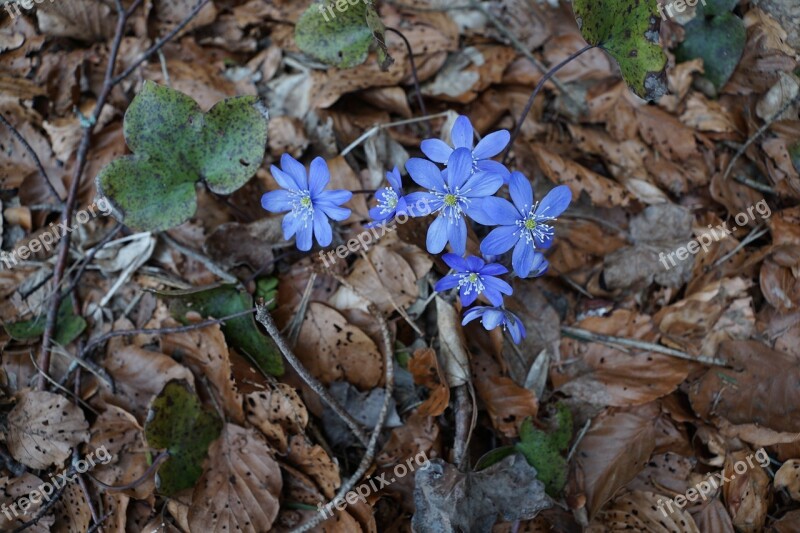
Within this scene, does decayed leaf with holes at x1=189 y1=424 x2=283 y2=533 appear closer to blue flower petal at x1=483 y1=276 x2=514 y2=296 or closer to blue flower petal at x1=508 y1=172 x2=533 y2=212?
blue flower petal at x1=483 y1=276 x2=514 y2=296

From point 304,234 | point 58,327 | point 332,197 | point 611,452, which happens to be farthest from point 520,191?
point 58,327

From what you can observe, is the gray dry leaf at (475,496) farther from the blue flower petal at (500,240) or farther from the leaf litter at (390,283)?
the blue flower petal at (500,240)

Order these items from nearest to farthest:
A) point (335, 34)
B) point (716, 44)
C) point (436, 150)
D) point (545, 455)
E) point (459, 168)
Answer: point (459, 168), point (436, 150), point (545, 455), point (335, 34), point (716, 44)

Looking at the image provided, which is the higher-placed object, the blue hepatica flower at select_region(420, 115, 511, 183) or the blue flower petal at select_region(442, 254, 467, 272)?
the blue hepatica flower at select_region(420, 115, 511, 183)

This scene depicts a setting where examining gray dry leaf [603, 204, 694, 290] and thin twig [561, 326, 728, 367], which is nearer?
thin twig [561, 326, 728, 367]

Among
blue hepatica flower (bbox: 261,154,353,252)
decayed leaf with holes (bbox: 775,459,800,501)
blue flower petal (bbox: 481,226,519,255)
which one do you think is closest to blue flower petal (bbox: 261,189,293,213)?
blue hepatica flower (bbox: 261,154,353,252)

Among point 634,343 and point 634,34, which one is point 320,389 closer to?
point 634,343

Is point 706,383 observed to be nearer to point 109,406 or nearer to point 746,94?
point 746,94
